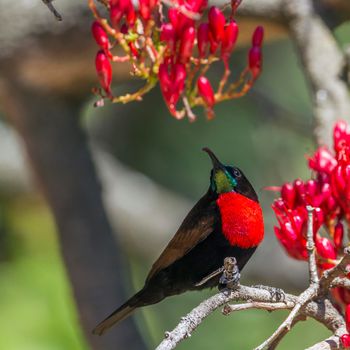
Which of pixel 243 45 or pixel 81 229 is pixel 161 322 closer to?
pixel 81 229

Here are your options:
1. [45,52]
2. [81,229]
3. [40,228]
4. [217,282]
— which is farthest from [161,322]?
[217,282]

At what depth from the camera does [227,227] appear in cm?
252

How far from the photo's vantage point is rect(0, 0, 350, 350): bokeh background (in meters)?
3.51

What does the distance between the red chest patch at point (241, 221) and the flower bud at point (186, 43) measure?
476 millimetres

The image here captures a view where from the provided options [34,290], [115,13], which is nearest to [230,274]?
[115,13]

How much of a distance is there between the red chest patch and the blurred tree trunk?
1.28 metres

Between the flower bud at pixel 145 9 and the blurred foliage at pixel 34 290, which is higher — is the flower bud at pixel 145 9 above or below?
above

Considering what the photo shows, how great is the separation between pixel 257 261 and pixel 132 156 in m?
1.57

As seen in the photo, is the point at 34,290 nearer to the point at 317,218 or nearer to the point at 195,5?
the point at 317,218

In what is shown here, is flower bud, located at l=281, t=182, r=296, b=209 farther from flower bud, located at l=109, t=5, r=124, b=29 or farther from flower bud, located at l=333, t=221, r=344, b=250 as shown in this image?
flower bud, located at l=109, t=5, r=124, b=29

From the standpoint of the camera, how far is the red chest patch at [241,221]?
245cm

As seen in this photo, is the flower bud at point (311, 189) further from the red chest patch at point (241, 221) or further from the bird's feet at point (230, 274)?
the bird's feet at point (230, 274)

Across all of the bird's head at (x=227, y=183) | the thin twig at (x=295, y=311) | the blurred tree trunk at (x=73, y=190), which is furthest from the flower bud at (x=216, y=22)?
the blurred tree trunk at (x=73, y=190)

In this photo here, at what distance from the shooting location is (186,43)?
2.14m
